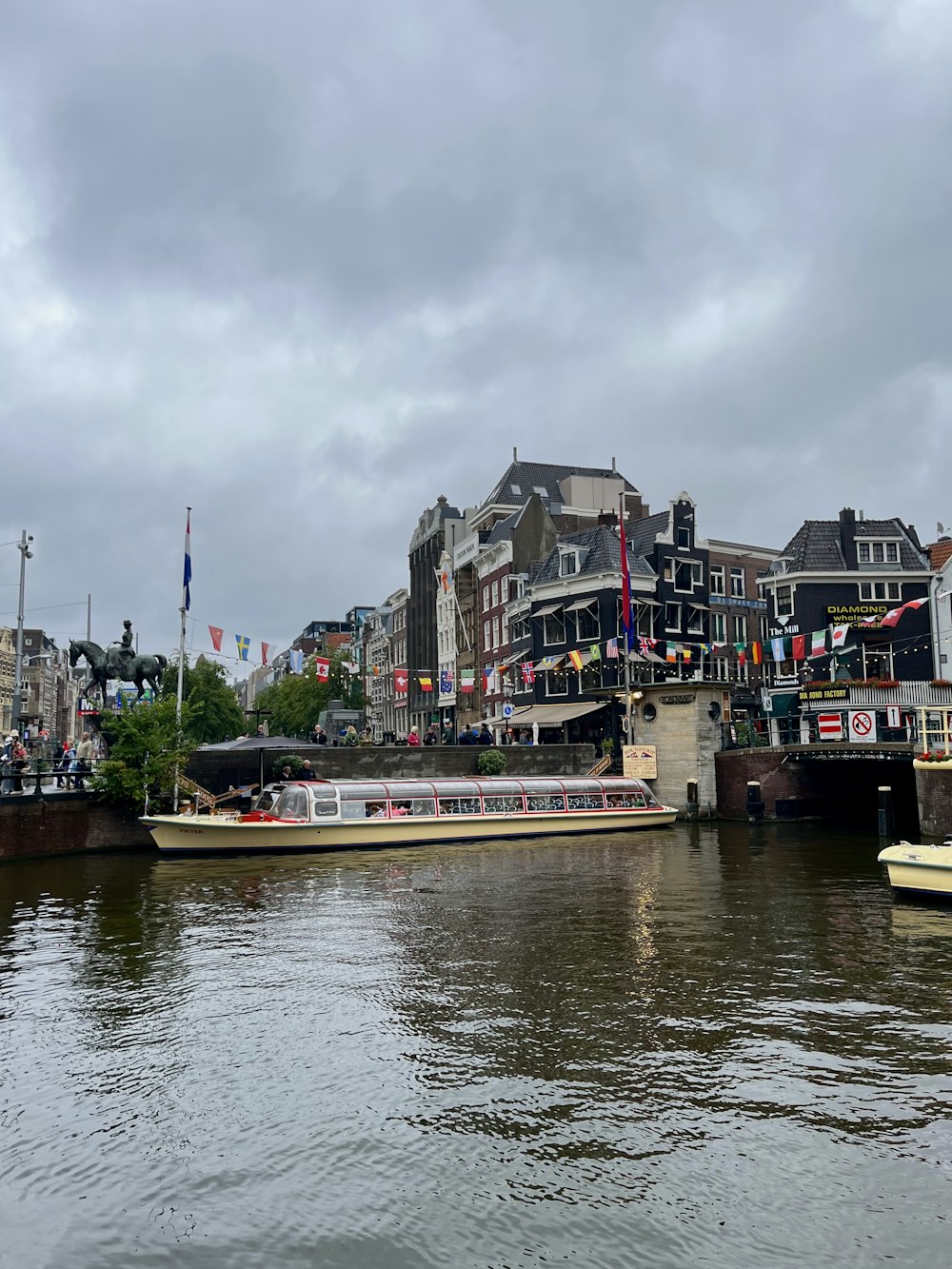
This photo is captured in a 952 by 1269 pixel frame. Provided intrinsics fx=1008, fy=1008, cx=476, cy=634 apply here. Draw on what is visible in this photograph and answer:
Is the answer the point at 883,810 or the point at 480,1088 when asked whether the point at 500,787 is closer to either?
the point at 883,810

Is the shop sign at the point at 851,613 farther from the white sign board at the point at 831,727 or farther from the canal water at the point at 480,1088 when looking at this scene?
the canal water at the point at 480,1088

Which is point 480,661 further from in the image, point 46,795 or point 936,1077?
point 936,1077

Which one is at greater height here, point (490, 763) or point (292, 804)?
point (490, 763)

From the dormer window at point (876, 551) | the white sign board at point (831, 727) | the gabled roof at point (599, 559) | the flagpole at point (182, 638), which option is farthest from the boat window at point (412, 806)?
the dormer window at point (876, 551)

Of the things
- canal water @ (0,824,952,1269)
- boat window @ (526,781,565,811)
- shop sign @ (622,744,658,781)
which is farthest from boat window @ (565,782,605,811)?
canal water @ (0,824,952,1269)

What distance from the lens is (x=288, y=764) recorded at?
4097cm

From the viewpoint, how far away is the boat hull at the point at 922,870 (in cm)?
2155

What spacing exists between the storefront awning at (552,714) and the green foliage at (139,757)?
24942 millimetres

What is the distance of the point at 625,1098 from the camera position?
10367 millimetres

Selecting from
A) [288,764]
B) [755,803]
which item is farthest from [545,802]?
[288,764]

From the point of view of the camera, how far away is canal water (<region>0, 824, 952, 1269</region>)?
25.6 feet

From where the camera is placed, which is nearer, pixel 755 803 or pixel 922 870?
pixel 922 870

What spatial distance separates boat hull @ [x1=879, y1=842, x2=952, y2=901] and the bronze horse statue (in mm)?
26338

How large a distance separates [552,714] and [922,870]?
122ft
